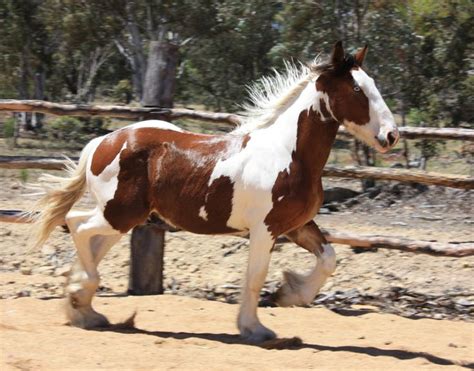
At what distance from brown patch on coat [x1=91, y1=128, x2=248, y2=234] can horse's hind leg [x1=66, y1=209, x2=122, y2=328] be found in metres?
0.15

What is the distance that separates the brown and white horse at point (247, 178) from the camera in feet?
19.2

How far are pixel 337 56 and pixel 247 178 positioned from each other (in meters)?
1.04

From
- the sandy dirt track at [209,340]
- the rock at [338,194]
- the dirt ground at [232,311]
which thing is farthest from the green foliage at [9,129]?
the sandy dirt track at [209,340]

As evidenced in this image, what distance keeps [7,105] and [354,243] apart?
3530 mm

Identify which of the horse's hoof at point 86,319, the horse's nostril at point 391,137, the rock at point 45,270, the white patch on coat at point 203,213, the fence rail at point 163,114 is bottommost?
the rock at point 45,270

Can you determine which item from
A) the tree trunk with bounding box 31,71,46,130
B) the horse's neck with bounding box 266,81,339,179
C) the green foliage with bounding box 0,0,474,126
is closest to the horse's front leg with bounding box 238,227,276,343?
the horse's neck with bounding box 266,81,339,179

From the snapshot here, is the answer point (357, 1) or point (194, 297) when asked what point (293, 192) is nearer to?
point (194, 297)

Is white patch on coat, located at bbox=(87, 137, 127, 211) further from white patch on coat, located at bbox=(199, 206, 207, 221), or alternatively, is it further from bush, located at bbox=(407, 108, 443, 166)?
bush, located at bbox=(407, 108, 443, 166)

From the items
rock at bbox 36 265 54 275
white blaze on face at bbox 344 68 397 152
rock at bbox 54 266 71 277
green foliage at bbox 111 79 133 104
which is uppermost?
white blaze on face at bbox 344 68 397 152

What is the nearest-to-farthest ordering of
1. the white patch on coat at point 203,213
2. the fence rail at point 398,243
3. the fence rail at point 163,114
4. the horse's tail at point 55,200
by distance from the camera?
the white patch on coat at point 203,213
the horse's tail at point 55,200
the fence rail at point 398,243
the fence rail at point 163,114

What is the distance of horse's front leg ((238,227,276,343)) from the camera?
19.3ft

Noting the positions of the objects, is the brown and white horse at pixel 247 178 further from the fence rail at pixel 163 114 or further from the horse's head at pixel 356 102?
the fence rail at pixel 163 114

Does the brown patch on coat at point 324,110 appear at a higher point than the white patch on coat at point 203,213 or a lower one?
higher

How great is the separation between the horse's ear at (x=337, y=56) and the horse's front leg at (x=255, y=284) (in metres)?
1.24
